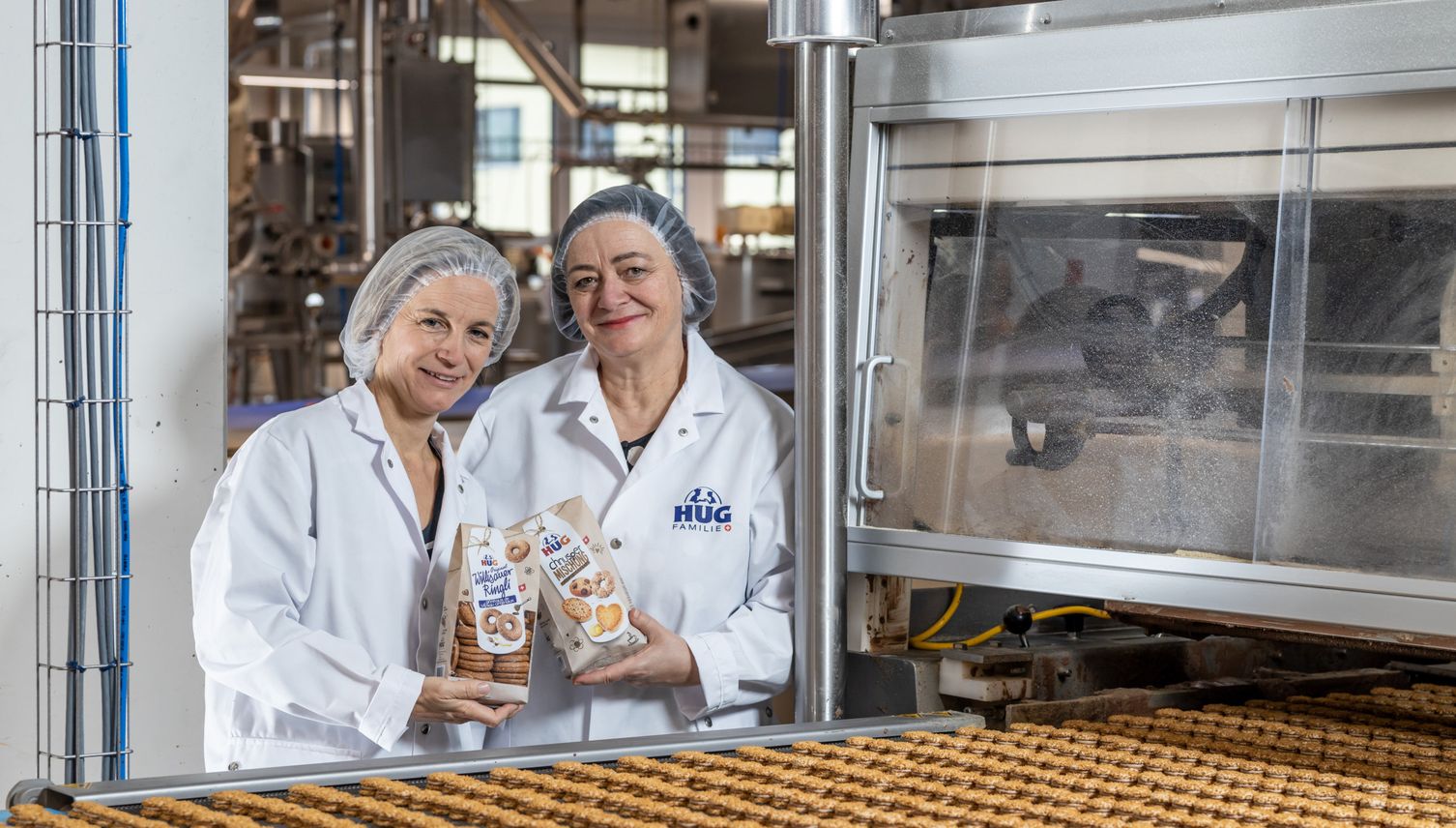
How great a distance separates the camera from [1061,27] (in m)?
1.63

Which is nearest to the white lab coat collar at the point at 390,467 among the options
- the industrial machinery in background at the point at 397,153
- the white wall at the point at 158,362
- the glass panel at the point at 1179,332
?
the white wall at the point at 158,362

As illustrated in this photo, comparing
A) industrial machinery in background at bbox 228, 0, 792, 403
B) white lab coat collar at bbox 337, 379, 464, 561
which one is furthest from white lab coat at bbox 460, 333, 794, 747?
industrial machinery in background at bbox 228, 0, 792, 403

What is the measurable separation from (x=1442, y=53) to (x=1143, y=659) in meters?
0.78

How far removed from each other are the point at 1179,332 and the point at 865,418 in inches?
14.5

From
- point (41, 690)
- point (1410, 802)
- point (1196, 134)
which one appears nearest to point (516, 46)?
point (41, 690)

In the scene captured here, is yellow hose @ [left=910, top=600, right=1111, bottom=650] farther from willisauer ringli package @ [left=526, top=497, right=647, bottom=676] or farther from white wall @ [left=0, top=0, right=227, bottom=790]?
white wall @ [left=0, top=0, right=227, bottom=790]

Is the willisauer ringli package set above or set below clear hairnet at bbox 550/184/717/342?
below

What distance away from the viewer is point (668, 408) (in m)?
1.89

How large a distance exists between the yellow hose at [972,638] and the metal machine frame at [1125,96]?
157 millimetres

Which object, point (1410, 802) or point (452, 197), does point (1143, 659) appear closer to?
point (1410, 802)

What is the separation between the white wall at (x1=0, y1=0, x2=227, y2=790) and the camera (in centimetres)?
196

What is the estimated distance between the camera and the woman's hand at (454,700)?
1624 mm

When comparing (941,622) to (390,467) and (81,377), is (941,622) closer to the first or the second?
(390,467)

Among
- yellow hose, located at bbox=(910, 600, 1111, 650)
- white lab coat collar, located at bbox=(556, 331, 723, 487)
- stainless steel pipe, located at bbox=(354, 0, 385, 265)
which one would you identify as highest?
stainless steel pipe, located at bbox=(354, 0, 385, 265)
